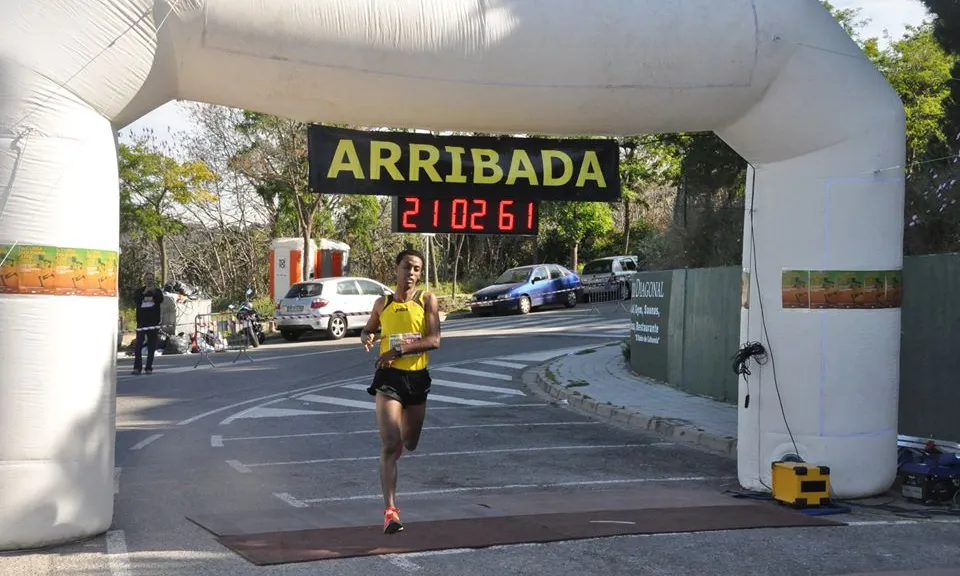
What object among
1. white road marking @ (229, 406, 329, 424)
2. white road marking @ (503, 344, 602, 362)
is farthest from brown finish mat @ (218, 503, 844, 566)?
white road marking @ (503, 344, 602, 362)

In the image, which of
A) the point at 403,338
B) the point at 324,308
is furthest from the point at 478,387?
the point at 324,308

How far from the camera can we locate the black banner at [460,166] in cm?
813

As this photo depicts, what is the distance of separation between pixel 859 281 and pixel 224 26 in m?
5.32

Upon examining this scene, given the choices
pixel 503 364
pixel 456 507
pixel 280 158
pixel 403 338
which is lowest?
pixel 456 507

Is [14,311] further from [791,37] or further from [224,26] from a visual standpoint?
[791,37]

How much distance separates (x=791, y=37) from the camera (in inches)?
318

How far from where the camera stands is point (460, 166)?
8.45 meters

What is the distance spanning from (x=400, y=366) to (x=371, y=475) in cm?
271

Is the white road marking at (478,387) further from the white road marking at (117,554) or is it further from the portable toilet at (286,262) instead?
the portable toilet at (286,262)

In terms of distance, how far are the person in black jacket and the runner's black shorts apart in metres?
12.6

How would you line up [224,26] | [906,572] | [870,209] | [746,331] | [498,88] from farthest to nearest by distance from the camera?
[746,331], [870,209], [498,88], [224,26], [906,572]

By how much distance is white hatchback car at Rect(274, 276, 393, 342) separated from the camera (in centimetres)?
2661

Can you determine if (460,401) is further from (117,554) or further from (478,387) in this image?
(117,554)

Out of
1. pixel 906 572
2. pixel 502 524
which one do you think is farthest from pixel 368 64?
pixel 906 572
